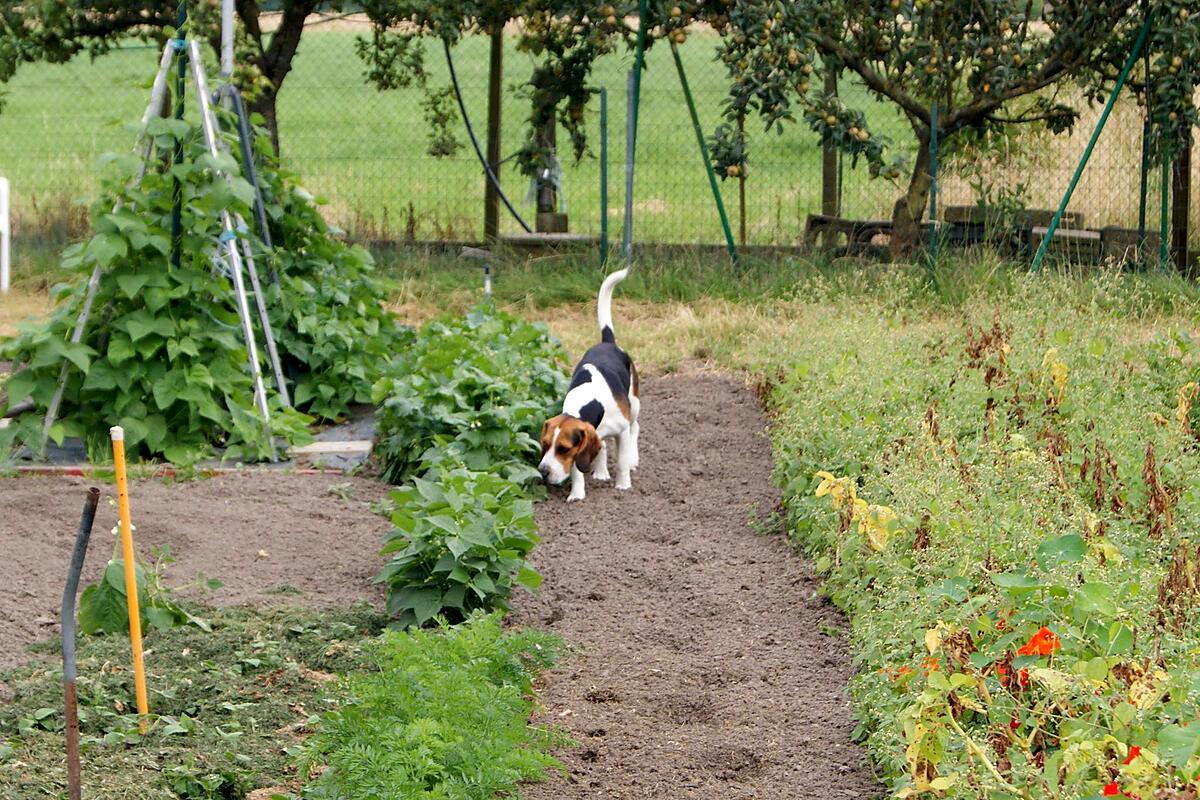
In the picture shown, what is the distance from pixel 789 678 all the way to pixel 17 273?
9.19m

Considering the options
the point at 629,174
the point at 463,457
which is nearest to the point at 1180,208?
the point at 629,174

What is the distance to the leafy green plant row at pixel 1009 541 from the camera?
3191 mm

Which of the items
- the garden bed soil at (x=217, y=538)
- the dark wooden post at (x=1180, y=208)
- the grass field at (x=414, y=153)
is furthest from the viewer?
the grass field at (x=414, y=153)

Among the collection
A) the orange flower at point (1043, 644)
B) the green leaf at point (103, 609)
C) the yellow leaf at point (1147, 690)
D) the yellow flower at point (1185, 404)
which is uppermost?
the yellow flower at point (1185, 404)

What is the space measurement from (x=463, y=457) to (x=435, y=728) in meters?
3.17

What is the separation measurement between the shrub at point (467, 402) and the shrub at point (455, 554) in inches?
26.3

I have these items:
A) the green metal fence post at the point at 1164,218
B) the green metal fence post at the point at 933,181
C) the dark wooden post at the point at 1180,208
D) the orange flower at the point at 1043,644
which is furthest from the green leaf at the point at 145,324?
the dark wooden post at the point at 1180,208

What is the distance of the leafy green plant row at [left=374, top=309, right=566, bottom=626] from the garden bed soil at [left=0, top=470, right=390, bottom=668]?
23 centimetres

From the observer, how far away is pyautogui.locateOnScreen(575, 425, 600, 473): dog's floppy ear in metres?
6.70

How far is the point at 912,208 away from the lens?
11.8 meters

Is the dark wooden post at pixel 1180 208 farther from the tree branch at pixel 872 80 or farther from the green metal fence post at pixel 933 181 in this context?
the tree branch at pixel 872 80

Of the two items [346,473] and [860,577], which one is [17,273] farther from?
[860,577]

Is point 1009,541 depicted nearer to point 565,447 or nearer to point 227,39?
point 565,447

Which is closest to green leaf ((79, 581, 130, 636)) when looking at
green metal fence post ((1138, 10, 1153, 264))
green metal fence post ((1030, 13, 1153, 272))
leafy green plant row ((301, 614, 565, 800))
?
leafy green plant row ((301, 614, 565, 800))
